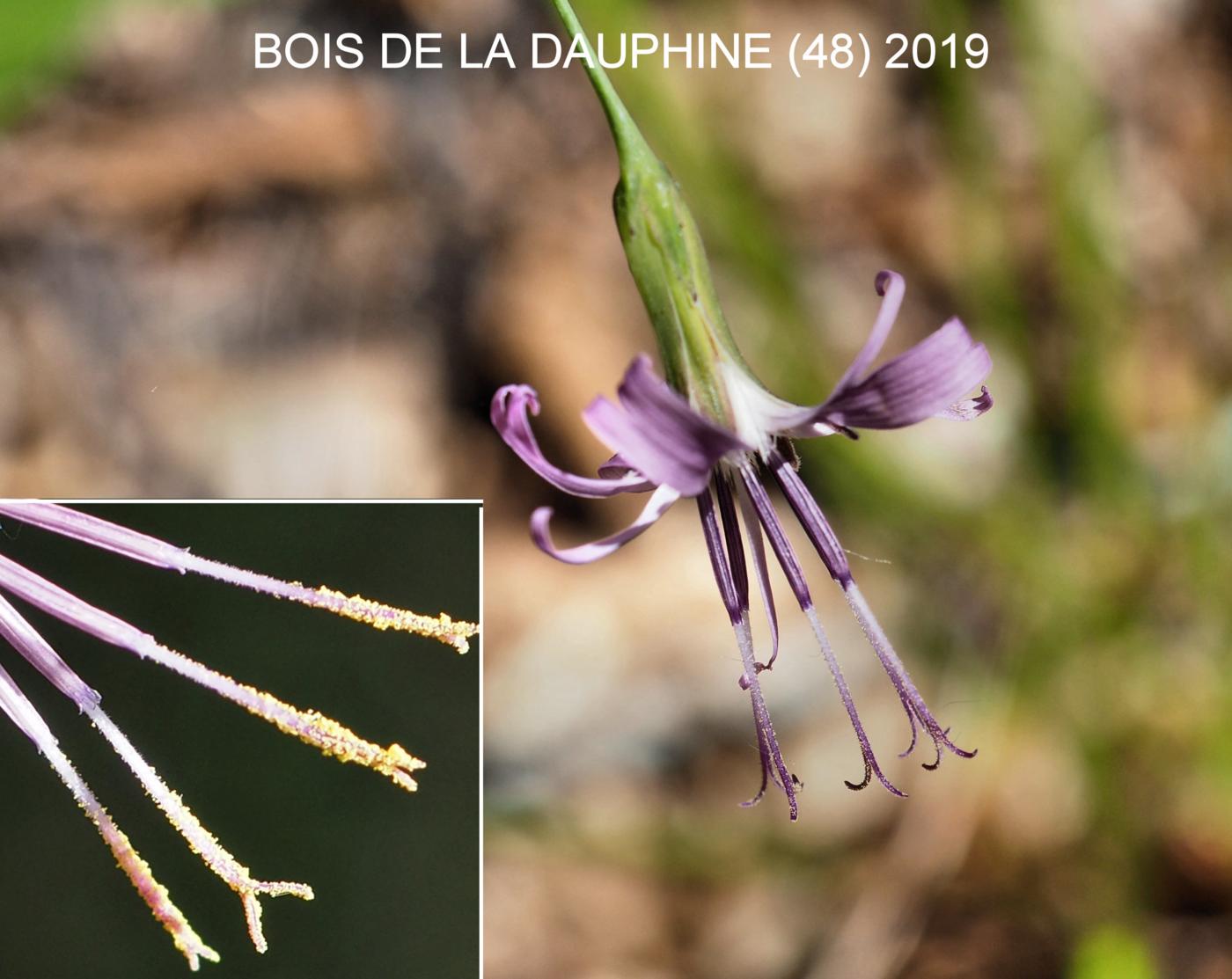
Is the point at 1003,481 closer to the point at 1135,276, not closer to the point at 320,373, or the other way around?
the point at 1135,276

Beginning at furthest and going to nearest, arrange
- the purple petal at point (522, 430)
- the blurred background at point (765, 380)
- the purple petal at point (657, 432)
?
the blurred background at point (765, 380), the purple petal at point (522, 430), the purple petal at point (657, 432)

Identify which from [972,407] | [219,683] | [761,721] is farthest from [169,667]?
[972,407]

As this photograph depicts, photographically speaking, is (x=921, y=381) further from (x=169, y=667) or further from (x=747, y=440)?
(x=169, y=667)

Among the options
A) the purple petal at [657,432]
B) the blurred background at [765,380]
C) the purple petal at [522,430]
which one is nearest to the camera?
the purple petal at [657,432]

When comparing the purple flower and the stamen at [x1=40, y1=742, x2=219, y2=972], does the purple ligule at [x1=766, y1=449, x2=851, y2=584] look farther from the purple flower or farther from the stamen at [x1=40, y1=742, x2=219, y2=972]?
the stamen at [x1=40, y1=742, x2=219, y2=972]

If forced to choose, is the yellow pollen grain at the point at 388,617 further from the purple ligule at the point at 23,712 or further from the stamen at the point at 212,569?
the purple ligule at the point at 23,712

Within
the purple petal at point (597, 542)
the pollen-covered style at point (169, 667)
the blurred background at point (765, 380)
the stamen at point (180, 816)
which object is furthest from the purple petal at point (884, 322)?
the blurred background at point (765, 380)

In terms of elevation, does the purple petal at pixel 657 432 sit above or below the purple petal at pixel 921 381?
below

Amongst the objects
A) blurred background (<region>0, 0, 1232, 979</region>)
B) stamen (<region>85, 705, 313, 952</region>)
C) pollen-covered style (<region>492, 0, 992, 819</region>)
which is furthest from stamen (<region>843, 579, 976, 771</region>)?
blurred background (<region>0, 0, 1232, 979</region>)
